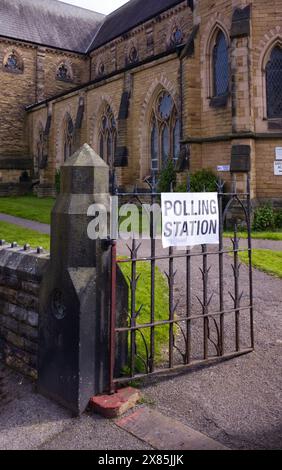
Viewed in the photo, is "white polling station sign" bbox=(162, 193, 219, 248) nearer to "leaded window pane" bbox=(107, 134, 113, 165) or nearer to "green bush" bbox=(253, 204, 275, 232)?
"green bush" bbox=(253, 204, 275, 232)

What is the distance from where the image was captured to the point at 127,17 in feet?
96.6

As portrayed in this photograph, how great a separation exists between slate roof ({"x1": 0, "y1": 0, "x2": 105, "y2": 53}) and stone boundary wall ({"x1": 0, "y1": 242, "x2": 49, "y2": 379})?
29726 millimetres

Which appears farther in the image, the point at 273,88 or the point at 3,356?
the point at 273,88

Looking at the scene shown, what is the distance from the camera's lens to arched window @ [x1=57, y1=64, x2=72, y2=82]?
32281 millimetres

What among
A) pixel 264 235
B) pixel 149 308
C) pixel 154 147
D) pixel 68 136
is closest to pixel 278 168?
pixel 264 235

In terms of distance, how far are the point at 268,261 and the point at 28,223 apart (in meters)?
8.21

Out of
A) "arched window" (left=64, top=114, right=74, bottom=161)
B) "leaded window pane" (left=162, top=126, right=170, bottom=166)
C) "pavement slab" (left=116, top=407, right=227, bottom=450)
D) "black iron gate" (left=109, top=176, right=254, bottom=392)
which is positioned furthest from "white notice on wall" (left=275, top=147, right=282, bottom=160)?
"arched window" (left=64, top=114, right=74, bottom=161)

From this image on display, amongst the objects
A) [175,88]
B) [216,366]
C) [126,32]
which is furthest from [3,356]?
[126,32]

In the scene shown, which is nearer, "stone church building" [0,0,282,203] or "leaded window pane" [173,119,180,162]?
"stone church building" [0,0,282,203]

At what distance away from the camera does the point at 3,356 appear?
4.59 m

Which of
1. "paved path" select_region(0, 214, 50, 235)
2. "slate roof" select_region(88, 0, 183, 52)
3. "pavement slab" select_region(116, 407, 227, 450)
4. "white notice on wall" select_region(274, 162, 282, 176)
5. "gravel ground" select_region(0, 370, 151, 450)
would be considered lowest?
"gravel ground" select_region(0, 370, 151, 450)

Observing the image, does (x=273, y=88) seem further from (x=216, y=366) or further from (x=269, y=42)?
(x=216, y=366)
